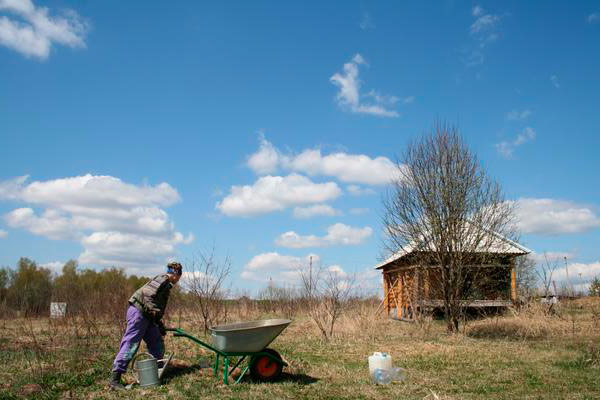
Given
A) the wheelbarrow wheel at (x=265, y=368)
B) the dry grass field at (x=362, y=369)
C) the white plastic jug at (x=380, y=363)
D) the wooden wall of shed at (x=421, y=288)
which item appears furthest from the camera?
the wooden wall of shed at (x=421, y=288)

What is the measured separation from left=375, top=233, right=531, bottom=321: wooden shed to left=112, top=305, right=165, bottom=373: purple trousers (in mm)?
8654

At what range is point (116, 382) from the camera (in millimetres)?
6254

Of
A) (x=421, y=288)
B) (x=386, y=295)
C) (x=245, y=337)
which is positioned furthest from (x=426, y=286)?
(x=245, y=337)

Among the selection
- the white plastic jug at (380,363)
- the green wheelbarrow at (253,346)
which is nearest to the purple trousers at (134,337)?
the green wheelbarrow at (253,346)

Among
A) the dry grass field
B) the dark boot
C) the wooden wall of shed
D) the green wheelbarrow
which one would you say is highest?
the wooden wall of shed

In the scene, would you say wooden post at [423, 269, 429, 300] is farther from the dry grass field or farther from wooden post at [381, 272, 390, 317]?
wooden post at [381, 272, 390, 317]

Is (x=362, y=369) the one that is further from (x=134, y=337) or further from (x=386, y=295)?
(x=386, y=295)

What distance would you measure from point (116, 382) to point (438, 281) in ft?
32.0

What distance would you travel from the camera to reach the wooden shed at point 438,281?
13820 mm

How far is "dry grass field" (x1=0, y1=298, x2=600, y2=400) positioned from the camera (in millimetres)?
6172

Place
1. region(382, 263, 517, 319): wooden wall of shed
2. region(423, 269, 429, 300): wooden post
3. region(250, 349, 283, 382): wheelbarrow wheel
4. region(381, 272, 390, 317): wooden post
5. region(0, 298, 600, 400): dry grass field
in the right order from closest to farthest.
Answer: region(0, 298, 600, 400): dry grass field → region(250, 349, 283, 382): wheelbarrow wheel → region(423, 269, 429, 300): wooden post → region(382, 263, 517, 319): wooden wall of shed → region(381, 272, 390, 317): wooden post

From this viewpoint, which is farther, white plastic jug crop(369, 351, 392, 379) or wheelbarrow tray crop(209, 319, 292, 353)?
white plastic jug crop(369, 351, 392, 379)

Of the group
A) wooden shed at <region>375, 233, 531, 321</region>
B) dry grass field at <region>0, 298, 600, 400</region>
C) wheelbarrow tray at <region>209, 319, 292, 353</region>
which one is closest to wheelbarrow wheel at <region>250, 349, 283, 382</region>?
dry grass field at <region>0, 298, 600, 400</region>

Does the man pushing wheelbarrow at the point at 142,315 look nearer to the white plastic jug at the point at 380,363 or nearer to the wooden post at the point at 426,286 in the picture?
the white plastic jug at the point at 380,363
